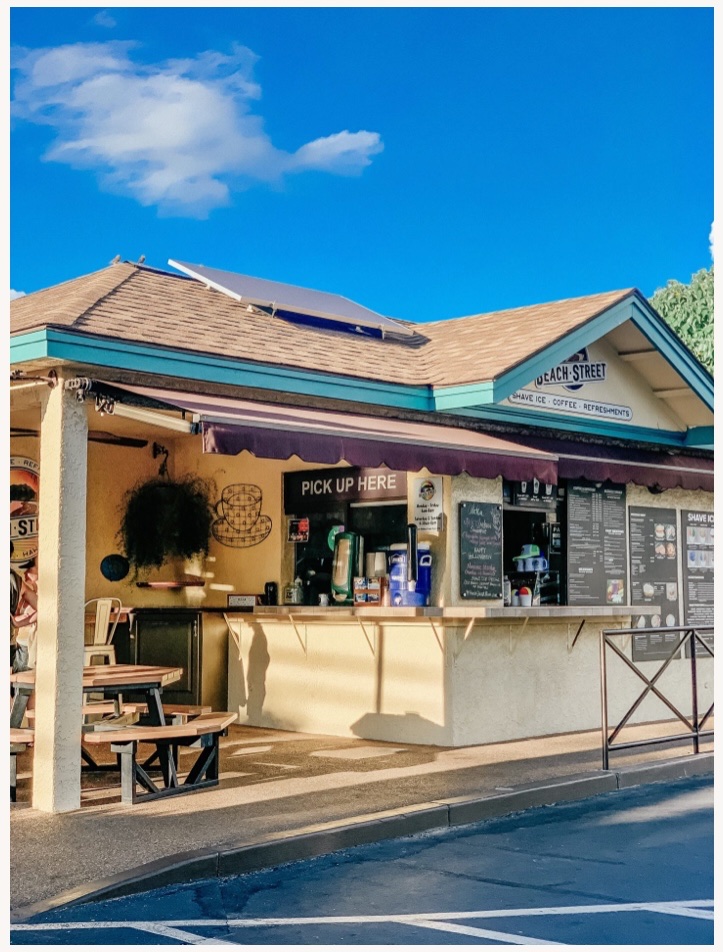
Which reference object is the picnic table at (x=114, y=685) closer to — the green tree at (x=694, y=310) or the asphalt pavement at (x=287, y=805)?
the asphalt pavement at (x=287, y=805)

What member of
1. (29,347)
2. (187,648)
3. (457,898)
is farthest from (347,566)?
(457,898)

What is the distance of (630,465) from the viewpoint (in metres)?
12.3

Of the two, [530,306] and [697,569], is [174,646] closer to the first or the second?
[530,306]

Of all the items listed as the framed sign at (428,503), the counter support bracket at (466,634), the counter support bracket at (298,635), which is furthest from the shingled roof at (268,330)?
the counter support bracket at (298,635)

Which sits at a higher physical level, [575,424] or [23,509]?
[575,424]

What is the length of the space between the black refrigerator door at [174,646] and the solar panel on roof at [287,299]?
3.26 metres

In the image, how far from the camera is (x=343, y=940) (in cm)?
529

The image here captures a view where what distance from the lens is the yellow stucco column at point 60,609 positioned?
314 inches

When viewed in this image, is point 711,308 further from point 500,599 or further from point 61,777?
point 61,777

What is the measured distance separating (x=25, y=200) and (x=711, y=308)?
3962cm

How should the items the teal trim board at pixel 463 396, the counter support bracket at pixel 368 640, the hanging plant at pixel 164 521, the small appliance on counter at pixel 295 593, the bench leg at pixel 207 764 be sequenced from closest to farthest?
the bench leg at pixel 207 764
the teal trim board at pixel 463 396
the counter support bracket at pixel 368 640
the small appliance on counter at pixel 295 593
the hanging plant at pixel 164 521

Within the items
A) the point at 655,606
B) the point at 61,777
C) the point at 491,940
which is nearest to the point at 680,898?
the point at 491,940

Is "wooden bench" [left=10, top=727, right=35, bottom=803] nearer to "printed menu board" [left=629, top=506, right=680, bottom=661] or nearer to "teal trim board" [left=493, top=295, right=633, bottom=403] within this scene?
"teal trim board" [left=493, top=295, right=633, bottom=403]

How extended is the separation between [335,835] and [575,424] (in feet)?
19.7
